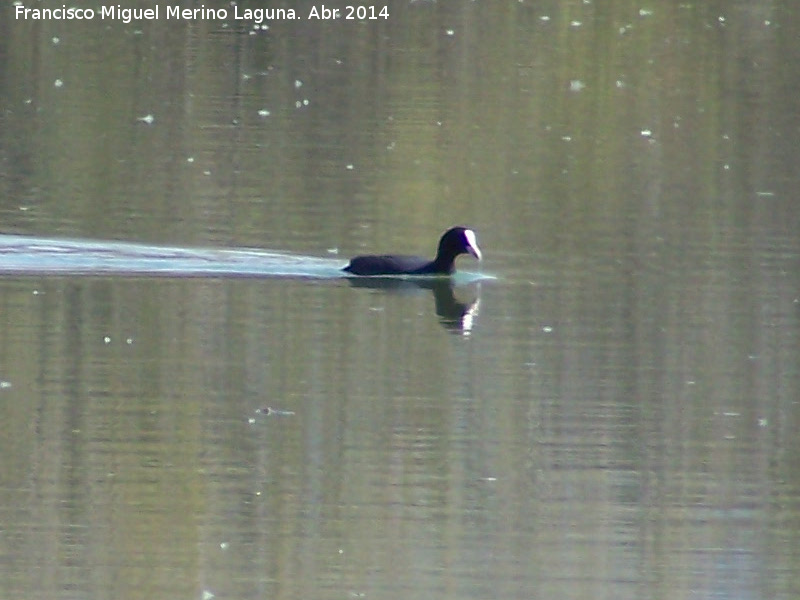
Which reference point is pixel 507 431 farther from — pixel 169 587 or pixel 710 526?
pixel 169 587

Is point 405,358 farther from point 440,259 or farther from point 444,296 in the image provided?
point 440,259

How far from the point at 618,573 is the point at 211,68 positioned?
2026cm

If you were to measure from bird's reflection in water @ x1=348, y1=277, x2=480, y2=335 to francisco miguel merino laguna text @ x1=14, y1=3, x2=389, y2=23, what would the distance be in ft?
61.2

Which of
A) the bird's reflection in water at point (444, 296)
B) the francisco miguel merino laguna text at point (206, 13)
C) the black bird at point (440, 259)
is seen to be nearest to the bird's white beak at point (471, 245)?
the black bird at point (440, 259)

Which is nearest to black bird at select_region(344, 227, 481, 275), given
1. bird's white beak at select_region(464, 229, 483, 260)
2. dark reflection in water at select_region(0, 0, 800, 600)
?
bird's white beak at select_region(464, 229, 483, 260)

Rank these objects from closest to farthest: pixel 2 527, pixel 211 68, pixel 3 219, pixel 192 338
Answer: pixel 2 527 → pixel 192 338 → pixel 3 219 → pixel 211 68

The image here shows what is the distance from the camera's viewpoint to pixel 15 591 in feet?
24.9

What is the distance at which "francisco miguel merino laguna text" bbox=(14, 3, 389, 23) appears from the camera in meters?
32.7

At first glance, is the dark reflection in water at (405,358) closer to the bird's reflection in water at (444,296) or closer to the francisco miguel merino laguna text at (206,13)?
the bird's reflection in water at (444,296)

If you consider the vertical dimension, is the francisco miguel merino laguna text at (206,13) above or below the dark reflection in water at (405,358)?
above

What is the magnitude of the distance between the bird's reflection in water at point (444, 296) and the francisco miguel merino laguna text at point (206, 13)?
18645mm

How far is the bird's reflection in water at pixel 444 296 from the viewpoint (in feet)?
41.9

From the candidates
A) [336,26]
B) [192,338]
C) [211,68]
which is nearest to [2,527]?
[192,338]

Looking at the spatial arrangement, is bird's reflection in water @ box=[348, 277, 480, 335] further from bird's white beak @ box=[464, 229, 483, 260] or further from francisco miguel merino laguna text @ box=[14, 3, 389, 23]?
francisco miguel merino laguna text @ box=[14, 3, 389, 23]
